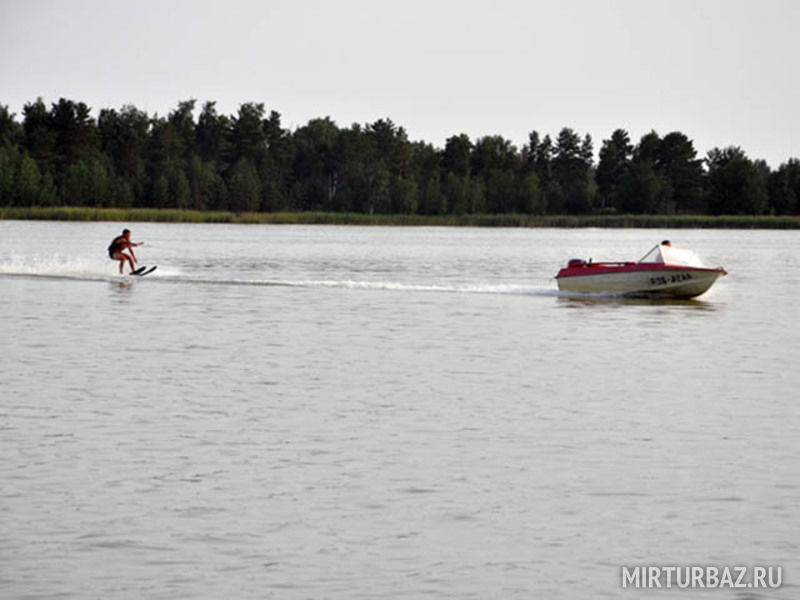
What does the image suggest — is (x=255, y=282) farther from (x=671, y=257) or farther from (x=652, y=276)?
(x=671, y=257)

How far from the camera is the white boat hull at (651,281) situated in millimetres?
40750

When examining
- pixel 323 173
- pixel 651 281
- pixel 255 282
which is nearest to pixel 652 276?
pixel 651 281

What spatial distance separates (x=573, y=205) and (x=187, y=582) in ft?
600

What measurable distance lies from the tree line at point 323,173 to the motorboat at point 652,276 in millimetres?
122729

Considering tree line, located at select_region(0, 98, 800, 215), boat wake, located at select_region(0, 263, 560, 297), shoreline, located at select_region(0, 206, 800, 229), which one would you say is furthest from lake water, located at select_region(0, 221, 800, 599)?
tree line, located at select_region(0, 98, 800, 215)

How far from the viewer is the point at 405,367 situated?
941 inches

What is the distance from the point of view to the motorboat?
134ft

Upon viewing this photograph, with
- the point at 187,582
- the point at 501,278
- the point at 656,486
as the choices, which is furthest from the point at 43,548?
the point at 501,278

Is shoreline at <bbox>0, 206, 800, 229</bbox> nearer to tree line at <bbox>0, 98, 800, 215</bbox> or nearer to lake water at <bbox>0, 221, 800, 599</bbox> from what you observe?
tree line at <bbox>0, 98, 800, 215</bbox>

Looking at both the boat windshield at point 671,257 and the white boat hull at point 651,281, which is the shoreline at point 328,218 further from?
the boat windshield at point 671,257

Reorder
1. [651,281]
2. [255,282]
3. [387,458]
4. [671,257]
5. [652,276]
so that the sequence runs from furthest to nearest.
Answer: [255,282] < [671,257] < [651,281] < [652,276] < [387,458]

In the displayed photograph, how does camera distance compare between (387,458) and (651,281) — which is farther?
(651,281)

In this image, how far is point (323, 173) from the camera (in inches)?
7421

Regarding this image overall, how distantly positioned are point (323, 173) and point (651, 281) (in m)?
150
